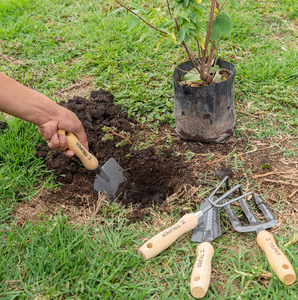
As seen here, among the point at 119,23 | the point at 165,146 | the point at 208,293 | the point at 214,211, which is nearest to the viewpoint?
the point at 208,293

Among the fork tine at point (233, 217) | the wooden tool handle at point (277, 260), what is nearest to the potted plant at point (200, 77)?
the fork tine at point (233, 217)

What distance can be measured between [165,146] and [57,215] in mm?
1067

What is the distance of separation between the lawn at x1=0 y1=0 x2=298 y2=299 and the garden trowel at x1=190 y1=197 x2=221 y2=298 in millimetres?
74

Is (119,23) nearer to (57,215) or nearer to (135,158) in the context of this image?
(135,158)

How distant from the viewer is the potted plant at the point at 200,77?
2.14 m

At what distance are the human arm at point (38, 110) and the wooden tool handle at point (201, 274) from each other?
1177 millimetres

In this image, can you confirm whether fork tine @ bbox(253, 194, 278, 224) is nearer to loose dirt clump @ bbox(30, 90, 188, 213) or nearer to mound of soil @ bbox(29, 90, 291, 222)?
mound of soil @ bbox(29, 90, 291, 222)

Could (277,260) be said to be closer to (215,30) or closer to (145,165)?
(145,165)

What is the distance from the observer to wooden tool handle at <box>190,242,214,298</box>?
151 cm

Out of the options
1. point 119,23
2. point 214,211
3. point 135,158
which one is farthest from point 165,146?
point 119,23

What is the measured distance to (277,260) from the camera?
1568 millimetres

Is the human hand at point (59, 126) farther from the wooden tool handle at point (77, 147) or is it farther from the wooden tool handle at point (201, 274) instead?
the wooden tool handle at point (201, 274)

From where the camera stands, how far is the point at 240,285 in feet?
5.32

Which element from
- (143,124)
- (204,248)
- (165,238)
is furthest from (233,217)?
(143,124)
